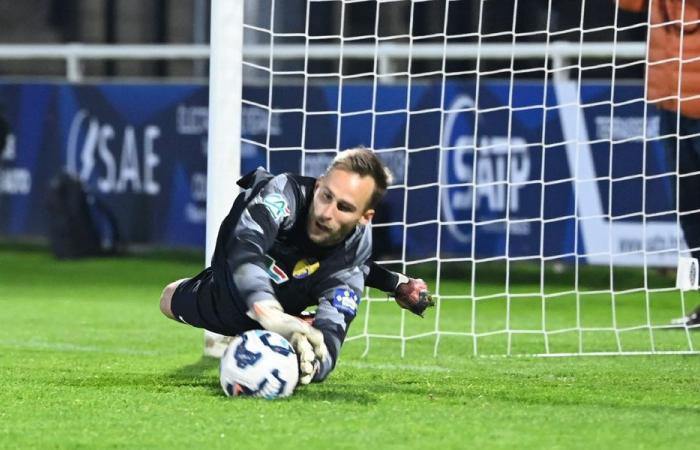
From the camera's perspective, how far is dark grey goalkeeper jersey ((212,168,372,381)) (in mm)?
5594

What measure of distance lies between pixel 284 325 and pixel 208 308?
766 mm

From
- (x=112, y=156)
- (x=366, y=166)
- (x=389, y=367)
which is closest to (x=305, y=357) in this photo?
(x=366, y=166)

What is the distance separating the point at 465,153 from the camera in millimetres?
11039

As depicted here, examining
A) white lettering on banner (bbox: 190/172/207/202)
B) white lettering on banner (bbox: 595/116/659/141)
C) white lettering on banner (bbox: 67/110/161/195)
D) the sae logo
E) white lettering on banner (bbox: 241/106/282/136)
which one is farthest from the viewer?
white lettering on banner (bbox: 67/110/161/195)

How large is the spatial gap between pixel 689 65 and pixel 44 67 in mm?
11559

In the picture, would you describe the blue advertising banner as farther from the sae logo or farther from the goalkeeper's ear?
the goalkeeper's ear

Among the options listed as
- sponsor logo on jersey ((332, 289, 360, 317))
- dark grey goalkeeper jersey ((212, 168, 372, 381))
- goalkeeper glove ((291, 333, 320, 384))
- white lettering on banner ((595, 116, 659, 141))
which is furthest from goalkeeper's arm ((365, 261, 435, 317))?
white lettering on banner ((595, 116, 659, 141))

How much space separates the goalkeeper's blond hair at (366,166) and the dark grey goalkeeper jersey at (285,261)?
253 mm

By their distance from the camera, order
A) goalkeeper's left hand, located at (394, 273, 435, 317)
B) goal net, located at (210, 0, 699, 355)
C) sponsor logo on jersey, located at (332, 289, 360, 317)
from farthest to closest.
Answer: goal net, located at (210, 0, 699, 355)
goalkeeper's left hand, located at (394, 273, 435, 317)
sponsor logo on jersey, located at (332, 289, 360, 317)

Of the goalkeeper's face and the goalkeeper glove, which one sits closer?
the goalkeeper glove

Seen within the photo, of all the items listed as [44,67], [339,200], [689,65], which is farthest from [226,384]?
[44,67]

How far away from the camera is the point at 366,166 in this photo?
18.3ft

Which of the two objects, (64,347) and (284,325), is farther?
(64,347)

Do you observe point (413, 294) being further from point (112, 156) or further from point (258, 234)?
point (112, 156)
